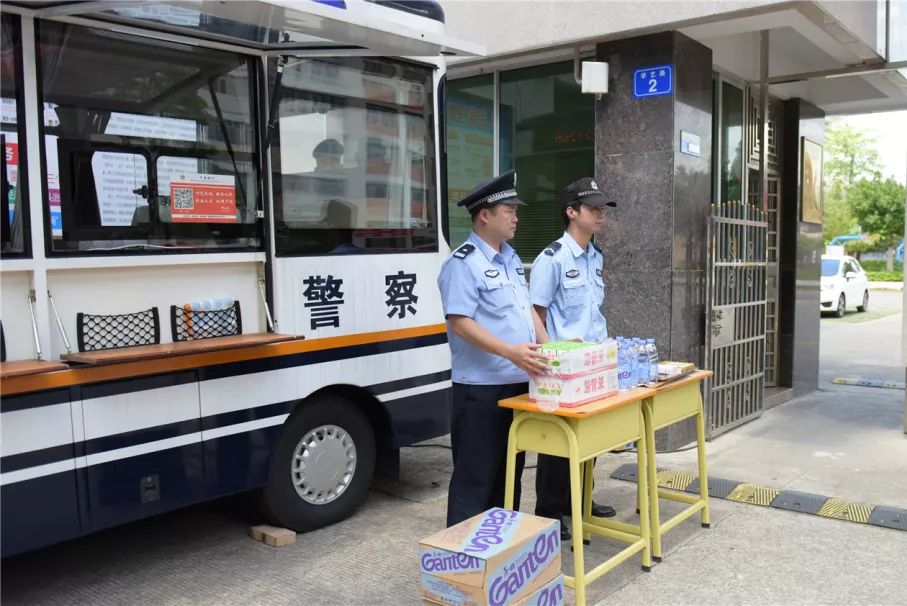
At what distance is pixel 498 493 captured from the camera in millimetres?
3904

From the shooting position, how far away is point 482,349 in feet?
12.0

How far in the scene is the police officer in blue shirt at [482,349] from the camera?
3672 millimetres

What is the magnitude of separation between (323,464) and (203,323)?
1.14 metres

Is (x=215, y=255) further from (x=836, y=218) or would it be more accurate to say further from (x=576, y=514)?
(x=836, y=218)

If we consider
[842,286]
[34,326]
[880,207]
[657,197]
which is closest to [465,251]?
[34,326]

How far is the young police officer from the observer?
14.4 ft

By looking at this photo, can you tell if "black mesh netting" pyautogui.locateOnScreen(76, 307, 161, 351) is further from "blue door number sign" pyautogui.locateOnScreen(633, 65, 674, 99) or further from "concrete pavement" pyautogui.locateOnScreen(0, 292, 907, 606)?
"blue door number sign" pyautogui.locateOnScreen(633, 65, 674, 99)

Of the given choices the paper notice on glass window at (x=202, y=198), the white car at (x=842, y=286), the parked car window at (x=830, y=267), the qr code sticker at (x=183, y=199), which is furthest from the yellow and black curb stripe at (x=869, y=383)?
the parked car window at (x=830, y=267)

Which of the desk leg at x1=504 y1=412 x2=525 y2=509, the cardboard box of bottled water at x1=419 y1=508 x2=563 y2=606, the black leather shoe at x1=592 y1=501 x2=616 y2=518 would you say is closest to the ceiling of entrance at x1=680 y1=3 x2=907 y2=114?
the black leather shoe at x1=592 y1=501 x2=616 y2=518

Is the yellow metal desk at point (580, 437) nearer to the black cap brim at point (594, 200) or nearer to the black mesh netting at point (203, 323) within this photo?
the black cap brim at point (594, 200)

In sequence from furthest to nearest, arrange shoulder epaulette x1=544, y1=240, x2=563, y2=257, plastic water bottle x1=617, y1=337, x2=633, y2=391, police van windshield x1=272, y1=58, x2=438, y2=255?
shoulder epaulette x1=544, y1=240, x2=563, y2=257 < police van windshield x1=272, y1=58, x2=438, y2=255 < plastic water bottle x1=617, y1=337, x2=633, y2=391

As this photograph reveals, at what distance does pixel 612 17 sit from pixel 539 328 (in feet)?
10.0

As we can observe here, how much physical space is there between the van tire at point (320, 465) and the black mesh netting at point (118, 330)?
37.2 inches

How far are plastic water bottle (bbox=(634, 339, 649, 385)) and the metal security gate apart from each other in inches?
97.1
